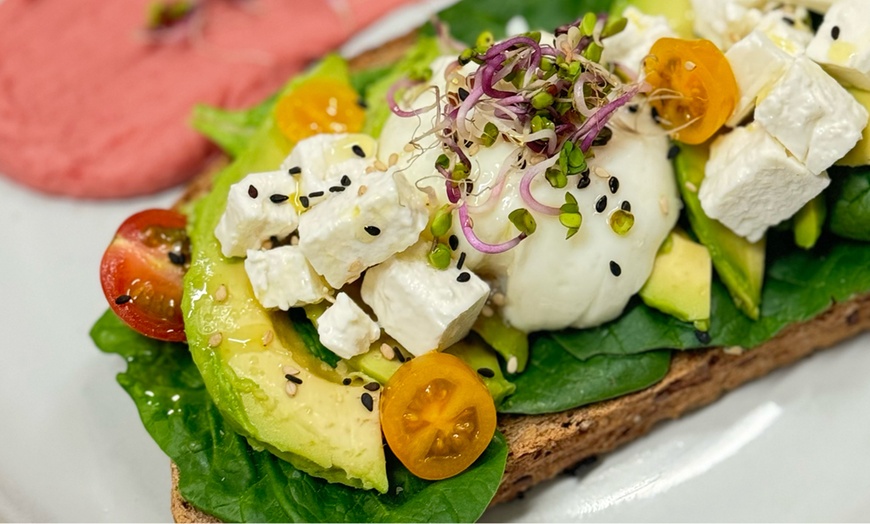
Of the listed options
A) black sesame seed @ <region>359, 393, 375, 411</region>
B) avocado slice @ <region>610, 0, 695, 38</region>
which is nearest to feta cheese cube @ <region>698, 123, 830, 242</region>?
avocado slice @ <region>610, 0, 695, 38</region>

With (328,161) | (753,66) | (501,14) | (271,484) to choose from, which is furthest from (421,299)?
Result: (501,14)

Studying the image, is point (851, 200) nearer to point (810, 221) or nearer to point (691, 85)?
point (810, 221)

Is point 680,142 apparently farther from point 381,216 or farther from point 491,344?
point 381,216

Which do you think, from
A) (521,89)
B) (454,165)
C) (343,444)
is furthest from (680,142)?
(343,444)

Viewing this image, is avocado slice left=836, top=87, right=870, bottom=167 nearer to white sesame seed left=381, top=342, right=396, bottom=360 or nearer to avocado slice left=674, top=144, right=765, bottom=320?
avocado slice left=674, top=144, right=765, bottom=320

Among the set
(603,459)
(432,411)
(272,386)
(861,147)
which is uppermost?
(272,386)

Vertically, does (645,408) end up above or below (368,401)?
below
